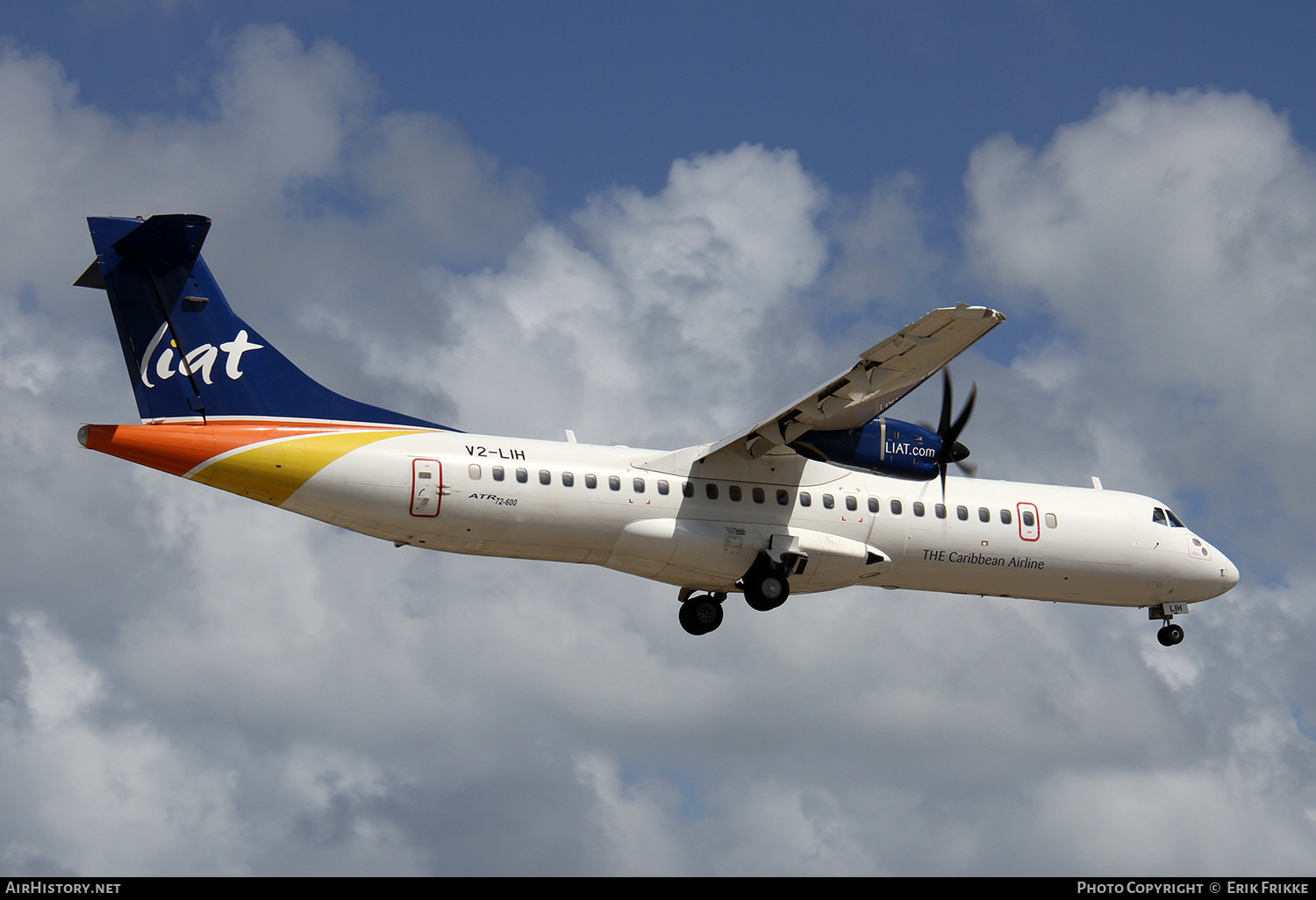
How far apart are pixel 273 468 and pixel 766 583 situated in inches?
342

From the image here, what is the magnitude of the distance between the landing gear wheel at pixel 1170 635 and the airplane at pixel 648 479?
1.15 m

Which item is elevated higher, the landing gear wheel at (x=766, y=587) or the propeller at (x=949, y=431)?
the propeller at (x=949, y=431)

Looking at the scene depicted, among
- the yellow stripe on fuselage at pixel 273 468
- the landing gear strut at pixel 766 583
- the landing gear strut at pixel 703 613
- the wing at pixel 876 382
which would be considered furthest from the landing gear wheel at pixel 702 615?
the yellow stripe on fuselage at pixel 273 468

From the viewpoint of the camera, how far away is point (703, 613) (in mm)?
27312

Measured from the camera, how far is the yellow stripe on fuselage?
873 inches

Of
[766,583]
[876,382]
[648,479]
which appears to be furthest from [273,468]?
[876,382]

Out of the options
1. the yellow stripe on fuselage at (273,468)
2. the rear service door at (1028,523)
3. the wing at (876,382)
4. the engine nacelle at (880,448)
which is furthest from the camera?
the rear service door at (1028,523)

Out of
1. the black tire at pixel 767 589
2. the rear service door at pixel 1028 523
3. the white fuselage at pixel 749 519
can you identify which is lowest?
the black tire at pixel 767 589

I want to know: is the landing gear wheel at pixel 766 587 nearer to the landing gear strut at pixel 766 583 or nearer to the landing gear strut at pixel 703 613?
the landing gear strut at pixel 766 583

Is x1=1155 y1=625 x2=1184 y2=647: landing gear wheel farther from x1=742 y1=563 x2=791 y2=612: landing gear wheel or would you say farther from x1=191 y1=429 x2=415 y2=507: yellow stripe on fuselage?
x1=191 y1=429 x2=415 y2=507: yellow stripe on fuselage

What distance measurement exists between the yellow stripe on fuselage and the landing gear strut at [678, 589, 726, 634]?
7.86 m

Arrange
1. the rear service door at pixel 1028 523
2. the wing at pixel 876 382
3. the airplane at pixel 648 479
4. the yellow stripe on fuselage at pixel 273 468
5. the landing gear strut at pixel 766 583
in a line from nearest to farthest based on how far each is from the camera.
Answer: the wing at pixel 876 382 < the yellow stripe on fuselage at pixel 273 468 < the airplane at pixel 648 479 < the landing gear strut at pixel 766 583 < the rear service door at pixel 1028 523

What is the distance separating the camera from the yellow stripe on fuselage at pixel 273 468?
22.2 meters
